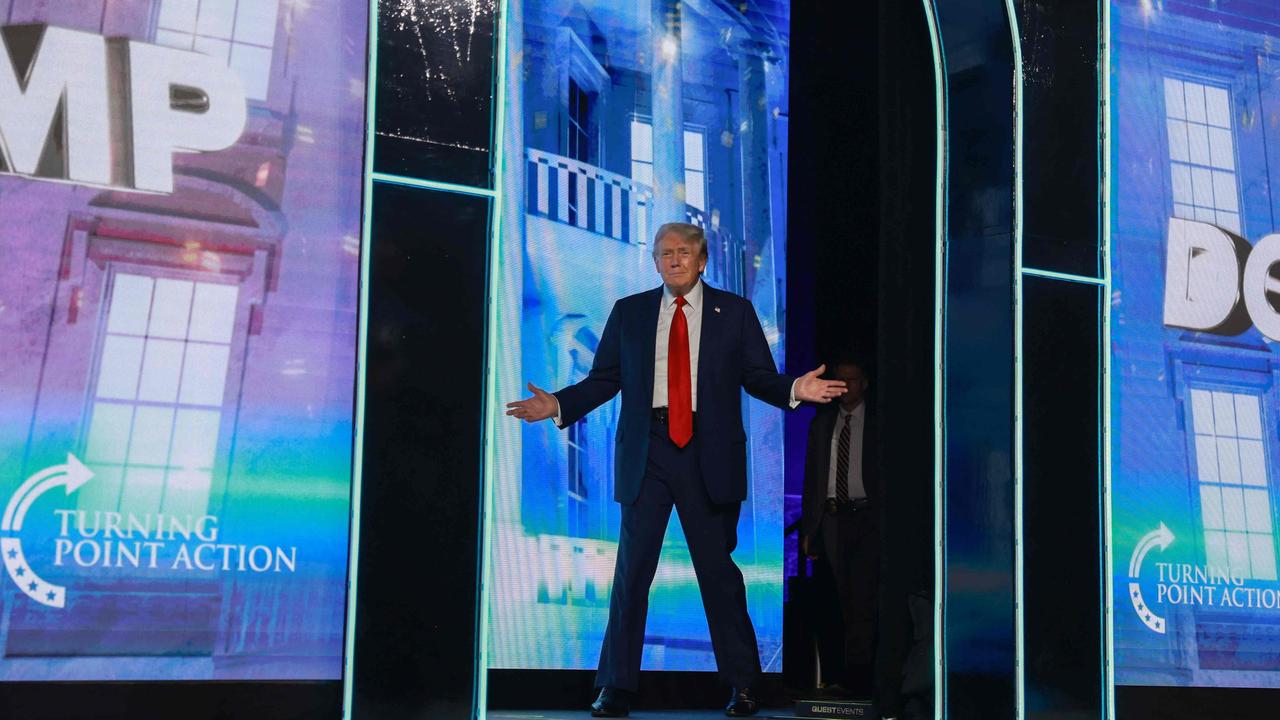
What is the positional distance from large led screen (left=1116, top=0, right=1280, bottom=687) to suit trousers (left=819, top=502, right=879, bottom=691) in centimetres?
121

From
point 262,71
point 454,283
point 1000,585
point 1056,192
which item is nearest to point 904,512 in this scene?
point 1000,585

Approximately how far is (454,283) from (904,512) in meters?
2.09

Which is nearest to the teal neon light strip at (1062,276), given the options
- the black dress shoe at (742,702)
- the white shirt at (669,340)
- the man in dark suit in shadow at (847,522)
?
the white shirt at (669,340)

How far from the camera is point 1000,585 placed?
5.17 m

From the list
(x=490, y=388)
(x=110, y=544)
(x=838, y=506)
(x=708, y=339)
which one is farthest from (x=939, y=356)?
(x=110, y=544)

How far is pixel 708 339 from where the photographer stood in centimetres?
518

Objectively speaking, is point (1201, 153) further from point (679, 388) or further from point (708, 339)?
point (679, 388)

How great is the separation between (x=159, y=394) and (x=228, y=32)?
1148 mm

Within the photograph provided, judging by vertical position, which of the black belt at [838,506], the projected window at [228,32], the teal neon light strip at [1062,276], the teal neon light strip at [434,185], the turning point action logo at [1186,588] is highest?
the projected window at [228,32]

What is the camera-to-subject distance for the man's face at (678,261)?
518 cm

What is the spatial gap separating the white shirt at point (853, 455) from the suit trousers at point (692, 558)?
144 cm

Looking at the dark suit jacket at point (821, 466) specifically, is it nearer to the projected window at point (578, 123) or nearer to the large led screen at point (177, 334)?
the projected window at point (578, 123)

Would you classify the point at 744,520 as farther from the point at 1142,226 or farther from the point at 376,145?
the point at 376,145

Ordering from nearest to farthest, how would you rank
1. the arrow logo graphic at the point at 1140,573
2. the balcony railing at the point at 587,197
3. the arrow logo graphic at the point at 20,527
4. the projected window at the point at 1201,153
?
the arrow logo graphic at the point at 20,527 < the arrow logo graphic at the point at 1140,573 < the projected window at the point at 1201,153 < the balcony railing at the point at 587,197
